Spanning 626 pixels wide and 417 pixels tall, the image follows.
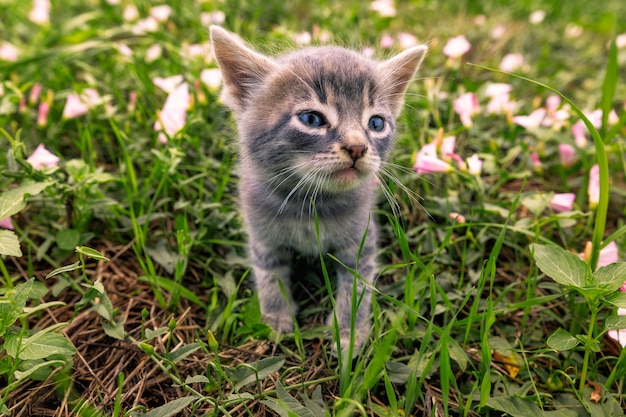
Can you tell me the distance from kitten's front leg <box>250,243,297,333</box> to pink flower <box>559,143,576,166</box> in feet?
5.54

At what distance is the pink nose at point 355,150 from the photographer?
170 cm

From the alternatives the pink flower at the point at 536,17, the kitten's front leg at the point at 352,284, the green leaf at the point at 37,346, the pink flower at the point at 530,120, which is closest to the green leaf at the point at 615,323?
the kitten's front leg at the point at 352,284

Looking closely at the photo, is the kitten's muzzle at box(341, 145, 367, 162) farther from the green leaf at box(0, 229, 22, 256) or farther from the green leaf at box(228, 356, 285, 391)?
the green leaf at box(0, 229, 22, 256)

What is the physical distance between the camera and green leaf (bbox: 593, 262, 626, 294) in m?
1.50

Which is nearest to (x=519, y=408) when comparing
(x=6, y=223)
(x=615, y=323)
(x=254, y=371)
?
(x=615, y=323)

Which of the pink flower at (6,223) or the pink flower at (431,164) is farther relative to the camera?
the pink flower at (431,164)

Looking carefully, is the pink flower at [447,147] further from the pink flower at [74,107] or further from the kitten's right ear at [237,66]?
the pink flower at [74,107]

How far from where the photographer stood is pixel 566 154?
2.71m

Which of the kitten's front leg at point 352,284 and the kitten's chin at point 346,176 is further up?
the kitten's chin at point 346,176

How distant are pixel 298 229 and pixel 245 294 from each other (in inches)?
15.6

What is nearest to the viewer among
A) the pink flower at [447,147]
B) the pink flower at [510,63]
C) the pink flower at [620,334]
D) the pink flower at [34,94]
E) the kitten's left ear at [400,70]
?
the pink flower at [620,334]

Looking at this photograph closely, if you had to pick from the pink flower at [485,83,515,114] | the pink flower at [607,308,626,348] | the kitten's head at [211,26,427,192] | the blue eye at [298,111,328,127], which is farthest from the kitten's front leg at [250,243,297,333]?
the pink flower at [485,83,515,114]

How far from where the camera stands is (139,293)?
2096 mm

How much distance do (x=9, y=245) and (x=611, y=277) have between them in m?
1.99
